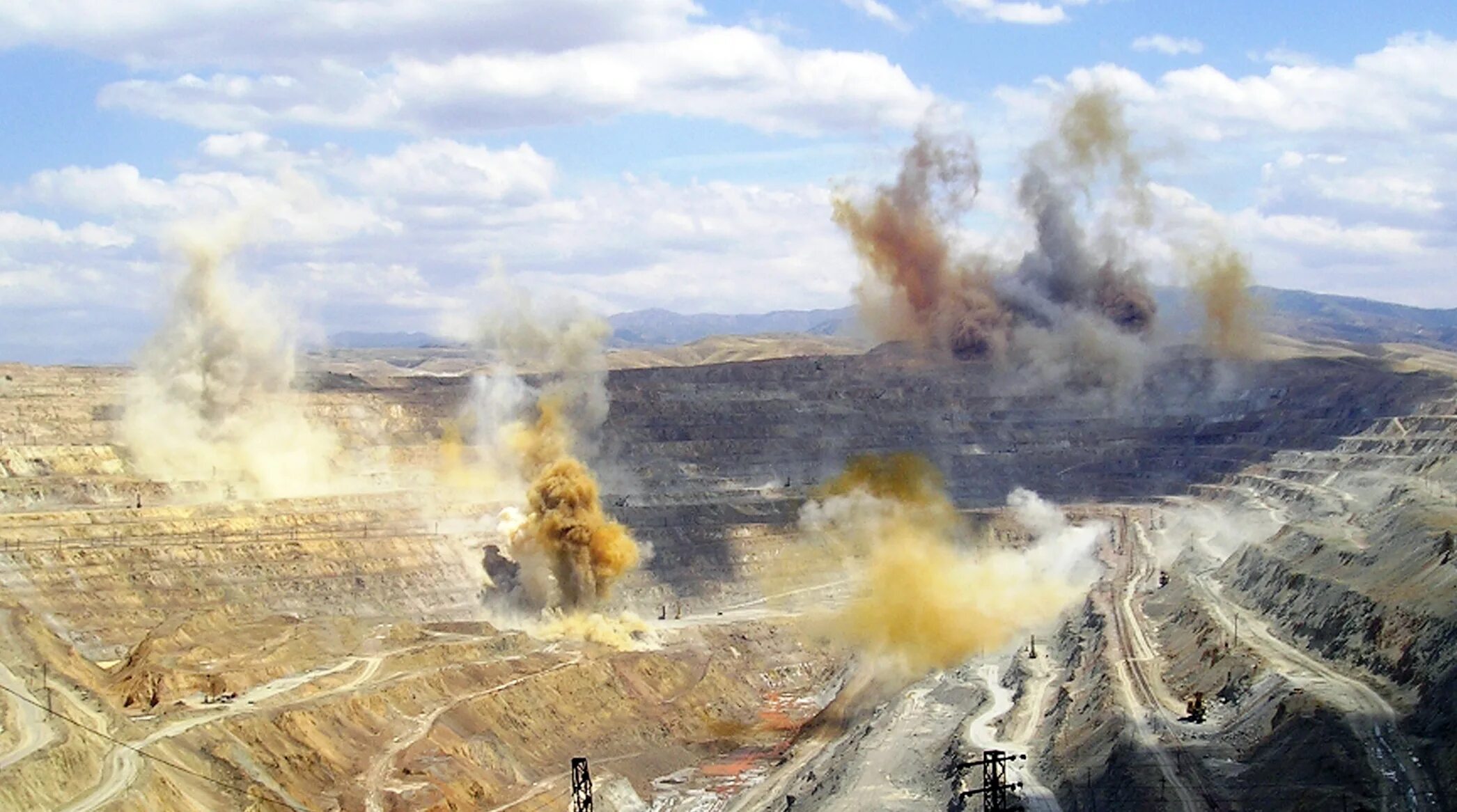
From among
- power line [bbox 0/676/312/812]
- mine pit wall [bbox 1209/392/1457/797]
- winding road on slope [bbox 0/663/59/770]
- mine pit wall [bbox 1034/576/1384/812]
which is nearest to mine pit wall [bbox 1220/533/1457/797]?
mine pit wall [bbox 1209/392/1457/797]

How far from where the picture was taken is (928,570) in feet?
496

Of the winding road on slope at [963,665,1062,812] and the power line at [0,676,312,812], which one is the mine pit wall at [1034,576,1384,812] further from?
the power line at [0,676,312,812]

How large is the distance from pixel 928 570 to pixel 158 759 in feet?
270

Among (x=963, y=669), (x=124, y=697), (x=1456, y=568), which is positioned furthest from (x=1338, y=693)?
(x=124, y=697)

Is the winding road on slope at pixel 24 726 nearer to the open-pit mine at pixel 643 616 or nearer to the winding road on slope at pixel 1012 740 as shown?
the open-pit mine at pixel 643 616

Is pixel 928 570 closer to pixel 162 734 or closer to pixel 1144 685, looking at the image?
pixel 1144 685

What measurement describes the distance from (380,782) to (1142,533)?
10676 centimetres

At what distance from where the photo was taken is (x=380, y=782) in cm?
9019

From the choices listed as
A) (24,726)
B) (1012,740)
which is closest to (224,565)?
(24,726)

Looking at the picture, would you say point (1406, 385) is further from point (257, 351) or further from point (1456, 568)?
point (257, 351)

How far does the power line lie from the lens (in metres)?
81.2

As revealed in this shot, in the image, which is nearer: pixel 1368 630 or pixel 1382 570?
pixel 1368 630

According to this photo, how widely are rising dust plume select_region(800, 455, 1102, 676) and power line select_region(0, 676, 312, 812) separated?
54669 millimetres

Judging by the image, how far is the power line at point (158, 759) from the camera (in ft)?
267
